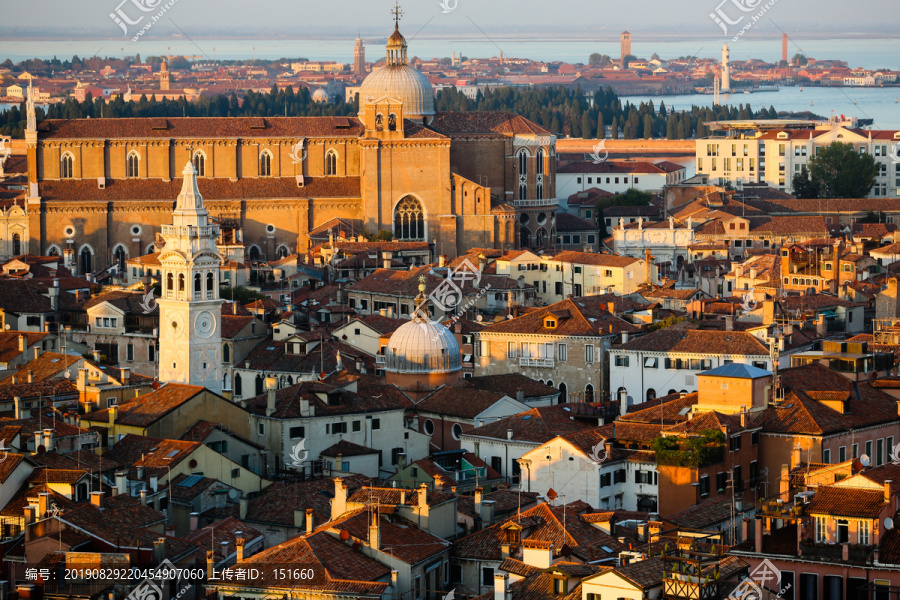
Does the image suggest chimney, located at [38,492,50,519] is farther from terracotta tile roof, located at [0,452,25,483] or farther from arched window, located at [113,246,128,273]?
arched window, located at [113,246,128,273]

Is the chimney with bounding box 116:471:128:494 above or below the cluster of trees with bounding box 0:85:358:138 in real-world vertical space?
below

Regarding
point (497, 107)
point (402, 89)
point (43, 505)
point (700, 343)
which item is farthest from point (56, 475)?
point (497, 107)

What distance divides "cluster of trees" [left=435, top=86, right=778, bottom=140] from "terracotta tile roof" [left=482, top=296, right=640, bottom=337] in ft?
321

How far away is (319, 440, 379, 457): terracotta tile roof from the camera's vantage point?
120 feet

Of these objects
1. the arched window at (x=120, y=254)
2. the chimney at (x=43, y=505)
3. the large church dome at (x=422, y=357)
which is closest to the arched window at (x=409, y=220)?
the arched window at (x=120, y=254)

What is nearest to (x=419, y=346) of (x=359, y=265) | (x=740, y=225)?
(x=359, y=265)

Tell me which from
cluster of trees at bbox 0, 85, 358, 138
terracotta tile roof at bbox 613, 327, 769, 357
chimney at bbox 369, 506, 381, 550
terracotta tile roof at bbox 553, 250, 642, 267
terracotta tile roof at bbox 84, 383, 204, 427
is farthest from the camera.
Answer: cluster of trees at bbox 0, 85, 358, 138

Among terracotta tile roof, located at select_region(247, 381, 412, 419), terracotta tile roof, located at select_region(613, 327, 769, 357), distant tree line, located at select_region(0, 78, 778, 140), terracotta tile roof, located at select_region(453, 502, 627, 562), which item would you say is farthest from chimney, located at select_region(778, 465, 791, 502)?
distant tree line, located at select_region(0, 78, 778, 140)

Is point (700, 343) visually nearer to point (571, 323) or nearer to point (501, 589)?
point (571, 323)

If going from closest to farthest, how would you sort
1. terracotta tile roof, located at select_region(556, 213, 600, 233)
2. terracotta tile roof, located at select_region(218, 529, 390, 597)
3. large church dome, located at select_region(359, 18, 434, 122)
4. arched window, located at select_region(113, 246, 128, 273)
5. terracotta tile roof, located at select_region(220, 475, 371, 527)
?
1. terracotta tile roof, located at select_region(218, 529, 390, 597)
2. terracotta tile roof, located at select_region(220, 475, 371, 527)
3. arched window, located at select_region(113, 246, 128, 273)
4. large church dome, located at select_region(359, 18, 434, 122)
5. terracotta tile roof, located at select_region(556, 213, 600, 233)

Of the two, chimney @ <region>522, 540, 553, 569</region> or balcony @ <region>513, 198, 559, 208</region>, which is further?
balcony @ <region>513, 198, 559, 208</region>

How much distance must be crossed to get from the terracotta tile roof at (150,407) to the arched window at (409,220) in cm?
4030

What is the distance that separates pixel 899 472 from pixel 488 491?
9789mm

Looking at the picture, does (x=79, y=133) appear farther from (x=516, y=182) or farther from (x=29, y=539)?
(x=29, y=539)
